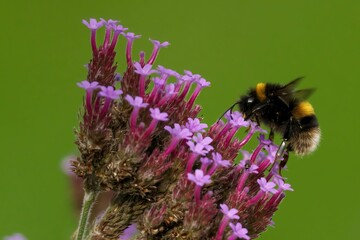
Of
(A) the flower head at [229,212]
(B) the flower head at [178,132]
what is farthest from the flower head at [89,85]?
(A) the flower head at [229,212]

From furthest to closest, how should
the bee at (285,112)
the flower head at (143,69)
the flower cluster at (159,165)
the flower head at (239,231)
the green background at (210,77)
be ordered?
the green background at (210,77) < the bee at (285,112) < the flower head at (143,69) < the flower cluster at (159,165) < the flower head at (239,231)

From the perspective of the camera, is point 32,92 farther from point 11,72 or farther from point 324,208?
point 324,208

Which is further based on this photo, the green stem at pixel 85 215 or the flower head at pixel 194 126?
the green stem at pixel 85 215

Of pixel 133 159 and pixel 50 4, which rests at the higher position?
pixel 50 4

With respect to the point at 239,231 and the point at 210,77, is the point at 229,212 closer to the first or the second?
the point at 239,231

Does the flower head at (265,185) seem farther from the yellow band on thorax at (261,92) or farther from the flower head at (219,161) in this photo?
the yellow band on thorax at (261,92)

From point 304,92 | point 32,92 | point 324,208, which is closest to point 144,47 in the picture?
point 32,92

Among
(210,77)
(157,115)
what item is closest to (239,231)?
(157,115)
